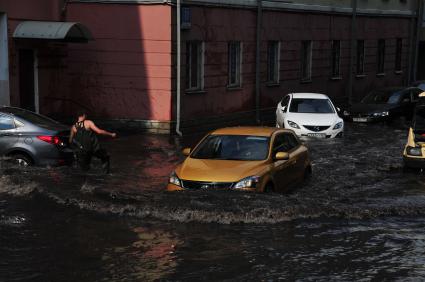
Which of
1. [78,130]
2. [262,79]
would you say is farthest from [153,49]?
[78,130]

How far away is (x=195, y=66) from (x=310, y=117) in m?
4.29

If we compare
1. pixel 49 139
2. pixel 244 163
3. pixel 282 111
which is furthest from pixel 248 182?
pixel 282 111

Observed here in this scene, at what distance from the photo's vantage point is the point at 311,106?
2238 cm

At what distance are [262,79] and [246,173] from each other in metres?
15.7

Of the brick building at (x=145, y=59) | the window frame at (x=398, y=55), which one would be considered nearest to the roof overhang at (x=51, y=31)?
the brick building at (x=145, y=59)

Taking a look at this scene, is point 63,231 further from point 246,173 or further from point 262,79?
point 262,79

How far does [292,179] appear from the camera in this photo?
1302 centimetres

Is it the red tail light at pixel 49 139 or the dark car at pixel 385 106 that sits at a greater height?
the red tail light at pixel 49 139

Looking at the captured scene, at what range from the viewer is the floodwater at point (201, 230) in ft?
27.2

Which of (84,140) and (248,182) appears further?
(84,140)

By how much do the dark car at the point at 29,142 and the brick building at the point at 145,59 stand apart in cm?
621

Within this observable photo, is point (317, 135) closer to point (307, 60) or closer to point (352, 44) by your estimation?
point (307, 60)

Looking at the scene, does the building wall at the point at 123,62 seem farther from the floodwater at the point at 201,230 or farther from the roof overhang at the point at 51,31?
the floodwater at the point at 201,230

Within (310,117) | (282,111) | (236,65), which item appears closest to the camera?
(310,117)
